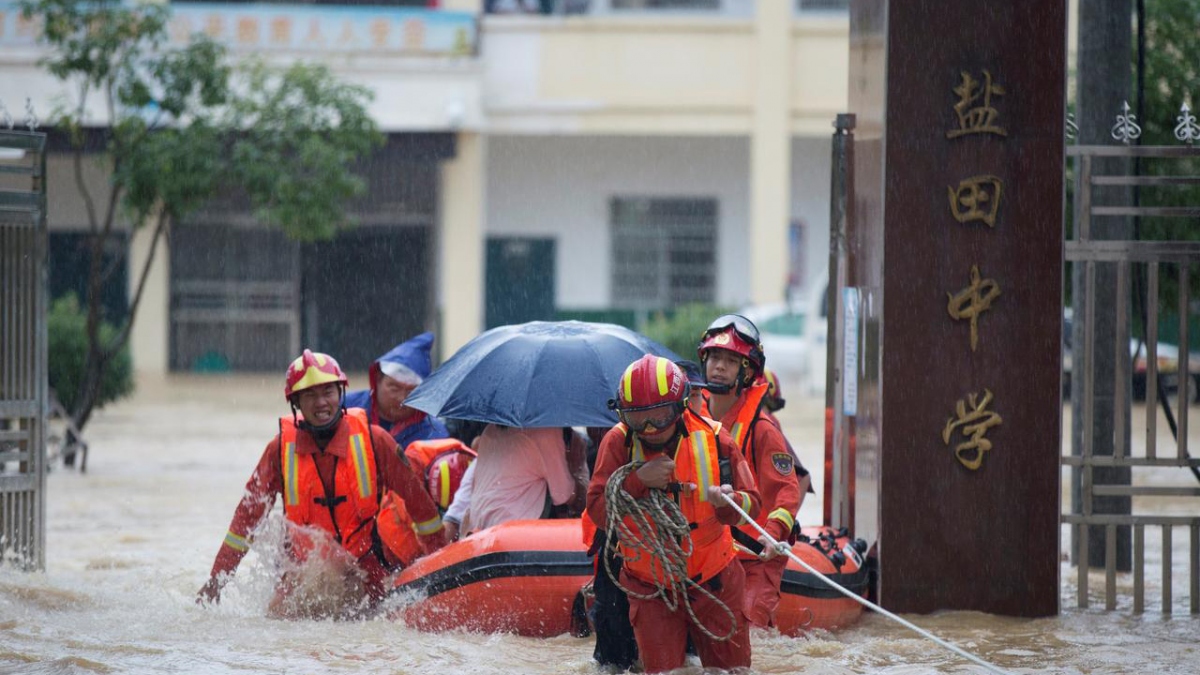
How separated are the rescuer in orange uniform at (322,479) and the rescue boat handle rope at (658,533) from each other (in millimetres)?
1983

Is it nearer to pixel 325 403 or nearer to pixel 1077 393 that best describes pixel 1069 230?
pixel 1077 393

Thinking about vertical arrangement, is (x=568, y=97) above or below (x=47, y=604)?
above

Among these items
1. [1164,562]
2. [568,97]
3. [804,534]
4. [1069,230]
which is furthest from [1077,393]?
[568,97]

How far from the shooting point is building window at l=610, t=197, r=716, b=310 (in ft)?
98.1

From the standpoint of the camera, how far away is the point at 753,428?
730 cm

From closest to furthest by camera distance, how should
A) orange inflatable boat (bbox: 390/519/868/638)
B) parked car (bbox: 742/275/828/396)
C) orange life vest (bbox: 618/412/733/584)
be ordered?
orange life vest (bbox: 618/412/733/584)
orange inflatable boat (bbox: 390/519/868/638)
parked car (bbox: 742/275/828/396)

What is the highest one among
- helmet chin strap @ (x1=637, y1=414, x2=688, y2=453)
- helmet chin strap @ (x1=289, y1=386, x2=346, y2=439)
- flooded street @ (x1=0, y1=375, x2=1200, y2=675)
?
helmet chin strap @ (x1=637, y1=414, x2=688, y2=453)

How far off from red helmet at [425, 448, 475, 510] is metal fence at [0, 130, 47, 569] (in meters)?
2.30

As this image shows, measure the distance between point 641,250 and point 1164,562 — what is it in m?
21.5

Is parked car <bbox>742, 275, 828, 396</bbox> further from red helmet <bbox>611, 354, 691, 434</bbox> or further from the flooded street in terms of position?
red helmet <bbox>611, 354, 691, 434</bbox>

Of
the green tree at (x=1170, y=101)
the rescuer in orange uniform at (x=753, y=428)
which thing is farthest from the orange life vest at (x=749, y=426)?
the green tree at (x=1170, y=101)

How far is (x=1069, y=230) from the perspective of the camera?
39.2ft

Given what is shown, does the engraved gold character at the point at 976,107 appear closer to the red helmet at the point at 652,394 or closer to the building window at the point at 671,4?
the red helmet at the point at 652,394

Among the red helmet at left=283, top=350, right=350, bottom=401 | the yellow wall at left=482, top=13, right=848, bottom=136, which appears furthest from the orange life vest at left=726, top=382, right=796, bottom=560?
the yellow wall at left=482, top=13, right=848, bottom=136
